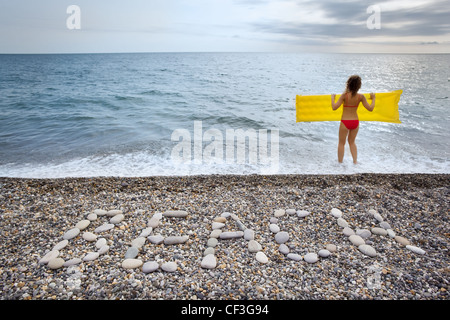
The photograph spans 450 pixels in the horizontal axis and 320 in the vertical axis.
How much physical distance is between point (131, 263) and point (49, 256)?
3.27 ft

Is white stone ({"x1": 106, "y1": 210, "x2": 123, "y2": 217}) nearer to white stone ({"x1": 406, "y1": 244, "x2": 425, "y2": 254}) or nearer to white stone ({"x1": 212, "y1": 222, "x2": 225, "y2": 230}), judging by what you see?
white stone ({"x1": 212, "y1": 222, "x2": 225, "y2": 230})

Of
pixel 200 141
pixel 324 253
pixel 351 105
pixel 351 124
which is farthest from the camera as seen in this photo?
pixel 200 141

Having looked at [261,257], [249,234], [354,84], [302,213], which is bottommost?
[261,257]

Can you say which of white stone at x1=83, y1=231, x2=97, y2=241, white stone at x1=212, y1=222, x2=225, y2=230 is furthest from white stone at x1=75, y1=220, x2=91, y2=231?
white stone at x1=212, y1=222, x2=225, y2=230

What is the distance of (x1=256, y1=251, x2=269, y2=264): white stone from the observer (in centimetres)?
296

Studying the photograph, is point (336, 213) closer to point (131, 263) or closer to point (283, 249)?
point (283, 249)

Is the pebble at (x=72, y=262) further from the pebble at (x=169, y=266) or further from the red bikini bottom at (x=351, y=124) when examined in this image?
the red bikini bottom at (x=351, y=124)

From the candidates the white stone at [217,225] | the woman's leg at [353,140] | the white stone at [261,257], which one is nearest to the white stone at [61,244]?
the white stone at [217,225]

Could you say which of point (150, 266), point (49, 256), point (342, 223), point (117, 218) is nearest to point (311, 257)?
point (342, 223)

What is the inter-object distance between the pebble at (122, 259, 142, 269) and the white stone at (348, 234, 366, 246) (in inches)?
106

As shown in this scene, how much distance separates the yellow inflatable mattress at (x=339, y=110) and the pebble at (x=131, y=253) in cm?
531

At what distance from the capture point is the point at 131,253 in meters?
3.03
